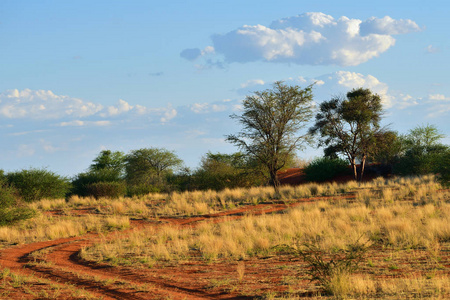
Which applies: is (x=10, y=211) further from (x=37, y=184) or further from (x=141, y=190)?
(x=141, y=190)

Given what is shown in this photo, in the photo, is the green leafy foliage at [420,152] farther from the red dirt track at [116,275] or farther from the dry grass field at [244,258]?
the red dirt track at [116,275]

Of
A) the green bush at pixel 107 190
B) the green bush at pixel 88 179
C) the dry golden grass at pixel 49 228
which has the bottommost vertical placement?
the dry golden grass at pixel 49 228

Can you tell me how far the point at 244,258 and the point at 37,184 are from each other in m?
28.6

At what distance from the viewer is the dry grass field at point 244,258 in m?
8.51

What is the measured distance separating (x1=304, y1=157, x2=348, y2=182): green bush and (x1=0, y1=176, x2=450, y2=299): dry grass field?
92.0ft

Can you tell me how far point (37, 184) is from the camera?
3594 cm

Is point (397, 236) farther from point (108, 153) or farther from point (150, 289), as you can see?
point (108, 153)

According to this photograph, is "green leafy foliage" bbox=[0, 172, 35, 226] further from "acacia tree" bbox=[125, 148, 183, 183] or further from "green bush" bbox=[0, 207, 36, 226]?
"acacia tree" bbox=[125, 148, 183, 183]

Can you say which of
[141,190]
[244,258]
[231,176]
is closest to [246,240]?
[244,258]

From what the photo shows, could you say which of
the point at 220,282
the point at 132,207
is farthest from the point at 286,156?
the point at 220,282

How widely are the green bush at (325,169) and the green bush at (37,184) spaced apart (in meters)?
27.6

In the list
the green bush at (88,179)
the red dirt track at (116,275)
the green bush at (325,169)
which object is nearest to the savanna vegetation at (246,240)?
the red dirt track at (116,275)

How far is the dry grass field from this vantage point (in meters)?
8.51

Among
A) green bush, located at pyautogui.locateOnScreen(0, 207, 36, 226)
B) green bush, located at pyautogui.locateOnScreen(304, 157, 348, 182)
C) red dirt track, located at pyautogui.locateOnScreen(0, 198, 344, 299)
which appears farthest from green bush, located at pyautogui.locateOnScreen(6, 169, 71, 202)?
green bush, located at pyautogui.locateOnScreen(304, 157, 348, 182)
